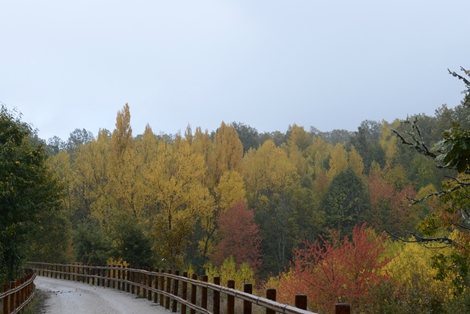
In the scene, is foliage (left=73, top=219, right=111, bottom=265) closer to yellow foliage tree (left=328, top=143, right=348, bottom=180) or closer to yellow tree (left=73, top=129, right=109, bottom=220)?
yellow tree (left=73, top=129, right=109, bottom=220)

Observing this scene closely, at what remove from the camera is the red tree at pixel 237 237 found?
183ft

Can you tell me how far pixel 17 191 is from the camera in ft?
63.7

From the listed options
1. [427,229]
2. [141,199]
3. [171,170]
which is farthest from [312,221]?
[427,229]

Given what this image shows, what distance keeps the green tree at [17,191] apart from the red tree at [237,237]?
3483 cm

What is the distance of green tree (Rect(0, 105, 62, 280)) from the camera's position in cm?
1901

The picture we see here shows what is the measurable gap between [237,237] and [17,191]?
3868 cm

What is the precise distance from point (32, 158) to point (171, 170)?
38.6 metres

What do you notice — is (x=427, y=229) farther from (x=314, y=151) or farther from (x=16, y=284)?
(x=314, y=151)

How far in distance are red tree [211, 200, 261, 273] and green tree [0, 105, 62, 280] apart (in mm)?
34832

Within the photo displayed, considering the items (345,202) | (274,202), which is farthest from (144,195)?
(345,202)

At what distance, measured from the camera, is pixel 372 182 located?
73.8 metres

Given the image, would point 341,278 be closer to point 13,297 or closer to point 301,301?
point 13,297

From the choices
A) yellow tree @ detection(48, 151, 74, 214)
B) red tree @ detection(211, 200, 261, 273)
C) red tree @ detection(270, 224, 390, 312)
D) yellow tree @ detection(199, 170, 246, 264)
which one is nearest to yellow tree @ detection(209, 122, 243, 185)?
yellow tree @ detection(199, 170, 246, 264)

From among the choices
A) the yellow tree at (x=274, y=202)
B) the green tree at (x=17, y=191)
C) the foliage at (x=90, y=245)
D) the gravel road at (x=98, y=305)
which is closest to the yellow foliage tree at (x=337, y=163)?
the yellow tree at (x=274, y=202)
